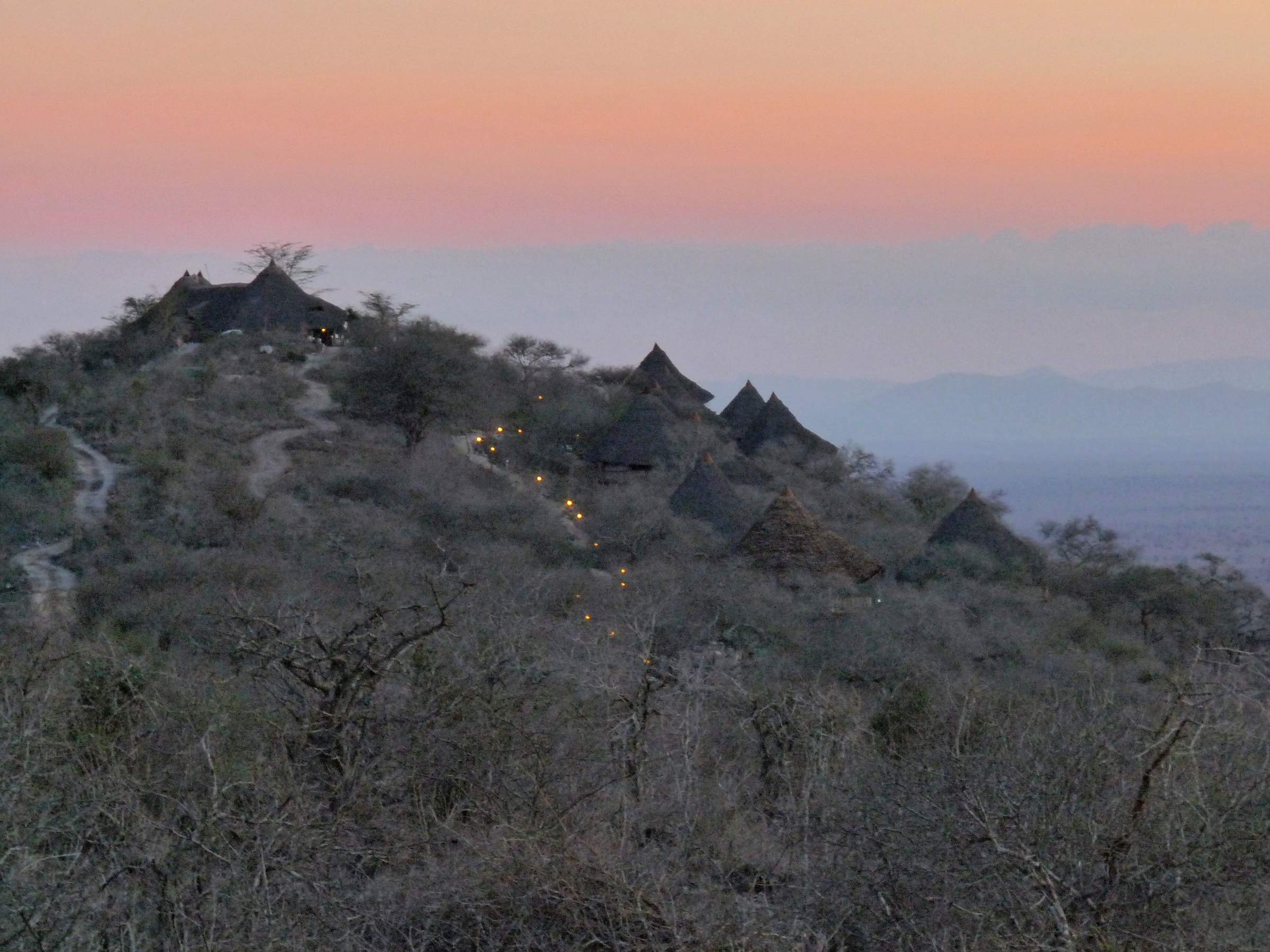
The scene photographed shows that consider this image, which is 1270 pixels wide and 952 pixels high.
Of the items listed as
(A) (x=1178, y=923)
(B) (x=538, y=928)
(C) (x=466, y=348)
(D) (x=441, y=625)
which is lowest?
(B) (x=538, y=928)

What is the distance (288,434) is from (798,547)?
9005 mm

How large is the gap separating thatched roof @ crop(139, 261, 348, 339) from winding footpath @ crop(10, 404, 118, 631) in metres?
5.76

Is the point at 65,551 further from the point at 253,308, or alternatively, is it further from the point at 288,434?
the point at 253,308

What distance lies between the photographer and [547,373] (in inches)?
1062

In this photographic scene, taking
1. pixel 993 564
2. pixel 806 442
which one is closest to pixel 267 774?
pixel 993 564

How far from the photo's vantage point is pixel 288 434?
63.0ft

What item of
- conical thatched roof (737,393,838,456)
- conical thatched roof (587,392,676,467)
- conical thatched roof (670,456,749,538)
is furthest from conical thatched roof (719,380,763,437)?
conical thatched roof (670,456,749,538)

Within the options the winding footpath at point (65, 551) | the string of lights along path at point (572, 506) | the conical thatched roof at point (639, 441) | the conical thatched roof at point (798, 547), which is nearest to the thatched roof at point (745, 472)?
the conical thatched roof at point (639, 441)

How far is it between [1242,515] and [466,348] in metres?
20.3

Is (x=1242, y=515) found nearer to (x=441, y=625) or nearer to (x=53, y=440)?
(x=53, y=440)

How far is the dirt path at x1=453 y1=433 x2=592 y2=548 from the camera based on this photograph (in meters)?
16.2

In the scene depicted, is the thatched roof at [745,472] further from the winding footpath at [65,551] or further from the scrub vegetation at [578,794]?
the scrub vegetation at [578,794]

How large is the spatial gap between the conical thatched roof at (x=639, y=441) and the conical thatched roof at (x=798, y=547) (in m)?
5.06

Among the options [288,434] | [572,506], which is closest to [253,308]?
[288,434]
